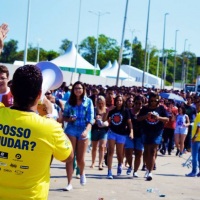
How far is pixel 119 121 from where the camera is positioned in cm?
1173

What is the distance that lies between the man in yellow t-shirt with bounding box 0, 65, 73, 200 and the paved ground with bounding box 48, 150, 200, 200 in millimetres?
5130

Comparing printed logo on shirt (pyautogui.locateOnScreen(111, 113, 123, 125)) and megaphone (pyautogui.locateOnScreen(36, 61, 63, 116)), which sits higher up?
megaphone (pyautogui.locateOnScreen(36, 61, 63, 116))

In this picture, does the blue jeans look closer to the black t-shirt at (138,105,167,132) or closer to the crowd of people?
the crowd of people

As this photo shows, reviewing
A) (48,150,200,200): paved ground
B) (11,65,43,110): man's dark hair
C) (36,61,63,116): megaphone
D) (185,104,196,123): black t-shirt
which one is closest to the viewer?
(11,65,43,110): man's dark hair

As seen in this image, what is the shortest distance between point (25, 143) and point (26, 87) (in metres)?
0.36

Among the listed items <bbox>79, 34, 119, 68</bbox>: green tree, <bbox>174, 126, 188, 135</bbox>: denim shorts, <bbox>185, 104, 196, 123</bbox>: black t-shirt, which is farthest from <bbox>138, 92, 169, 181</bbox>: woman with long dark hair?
<bbox>79, 34, 119, 68</bbox>: green tree

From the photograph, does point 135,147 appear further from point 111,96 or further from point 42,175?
point 42,175

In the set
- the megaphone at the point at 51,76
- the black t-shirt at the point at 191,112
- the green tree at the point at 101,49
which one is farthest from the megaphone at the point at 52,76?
the green tree at the point at 101,49

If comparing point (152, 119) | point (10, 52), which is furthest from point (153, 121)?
point (10, 52)

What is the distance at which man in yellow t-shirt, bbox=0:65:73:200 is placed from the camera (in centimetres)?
370

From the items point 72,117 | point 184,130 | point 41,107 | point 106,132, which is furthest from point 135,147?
point 41,107

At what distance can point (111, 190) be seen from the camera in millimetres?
9992

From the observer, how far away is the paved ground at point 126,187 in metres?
9.38

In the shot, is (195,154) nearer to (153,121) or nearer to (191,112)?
(153,121)
